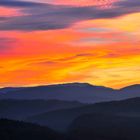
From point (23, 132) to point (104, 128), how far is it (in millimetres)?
38386

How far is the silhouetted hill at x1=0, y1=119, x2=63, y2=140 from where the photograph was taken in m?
101

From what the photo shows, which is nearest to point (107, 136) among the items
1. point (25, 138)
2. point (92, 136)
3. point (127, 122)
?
point (92, 136)

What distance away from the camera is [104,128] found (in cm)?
13962

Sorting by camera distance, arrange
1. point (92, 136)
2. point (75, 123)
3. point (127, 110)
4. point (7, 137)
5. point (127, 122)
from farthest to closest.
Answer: point (127, 110) < point (75, 123) < point (127, 122) < point (92, 136) < point (7, 137)

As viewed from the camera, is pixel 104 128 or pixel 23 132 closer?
pixel 23 132

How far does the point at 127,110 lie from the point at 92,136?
6396cm

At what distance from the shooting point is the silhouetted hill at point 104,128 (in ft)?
410

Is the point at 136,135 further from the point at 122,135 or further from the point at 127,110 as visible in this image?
the point at 127,110

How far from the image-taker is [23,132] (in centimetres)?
10600

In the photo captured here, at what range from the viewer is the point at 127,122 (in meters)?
145

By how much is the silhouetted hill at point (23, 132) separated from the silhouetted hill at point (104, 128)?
10419 millimetres

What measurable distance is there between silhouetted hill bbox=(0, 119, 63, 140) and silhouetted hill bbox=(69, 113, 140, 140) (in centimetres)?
1042

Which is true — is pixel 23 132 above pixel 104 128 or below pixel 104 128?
below

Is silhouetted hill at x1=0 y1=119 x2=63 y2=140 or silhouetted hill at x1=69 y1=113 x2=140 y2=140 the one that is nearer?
silhouetted hill at x1=0 y1=119 x2=63 y2=140
